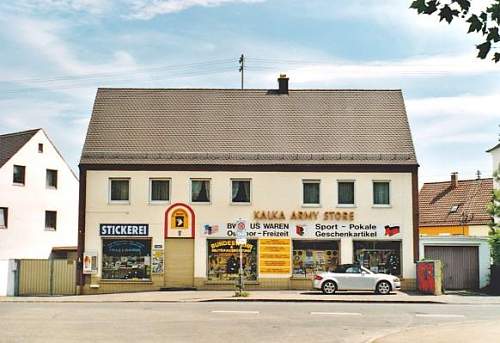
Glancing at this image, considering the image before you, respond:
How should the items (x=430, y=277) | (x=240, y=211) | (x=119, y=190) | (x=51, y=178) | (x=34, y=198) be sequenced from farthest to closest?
(x=51, y=178), (x=34, y=198), (x=119, y=190), (x=240, y=211), (x=430, y=277)

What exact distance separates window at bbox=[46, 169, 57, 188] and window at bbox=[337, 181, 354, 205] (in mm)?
22655

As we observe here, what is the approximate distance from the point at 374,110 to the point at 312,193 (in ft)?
20.7

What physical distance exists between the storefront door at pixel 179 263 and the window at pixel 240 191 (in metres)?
2.83

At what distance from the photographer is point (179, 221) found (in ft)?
121

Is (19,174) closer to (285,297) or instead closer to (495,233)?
(285,297)

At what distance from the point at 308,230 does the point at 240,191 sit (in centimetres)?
361

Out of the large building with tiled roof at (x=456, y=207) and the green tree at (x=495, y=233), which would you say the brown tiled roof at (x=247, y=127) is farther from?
the large building with tiled roof at (x=456, y=207)

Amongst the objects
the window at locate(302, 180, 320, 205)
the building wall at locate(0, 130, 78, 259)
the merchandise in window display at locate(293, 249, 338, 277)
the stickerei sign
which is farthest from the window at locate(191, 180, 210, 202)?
the building wall at locate(0, 130, 78, 259)

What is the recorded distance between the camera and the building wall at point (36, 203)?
48062mm

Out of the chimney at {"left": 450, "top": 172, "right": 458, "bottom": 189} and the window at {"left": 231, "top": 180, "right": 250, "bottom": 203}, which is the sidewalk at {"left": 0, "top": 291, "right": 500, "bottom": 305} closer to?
the window at {"left": 231, "top": 180, "right": 250, "bottom": 203}

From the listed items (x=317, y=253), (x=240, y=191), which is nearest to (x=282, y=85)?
(x=240, y=191)

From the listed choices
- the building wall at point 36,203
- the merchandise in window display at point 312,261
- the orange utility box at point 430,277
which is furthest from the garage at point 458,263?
the building wall at point 36,203

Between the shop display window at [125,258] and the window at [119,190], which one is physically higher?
the window at [119,190]

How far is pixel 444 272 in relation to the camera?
3856 cm
